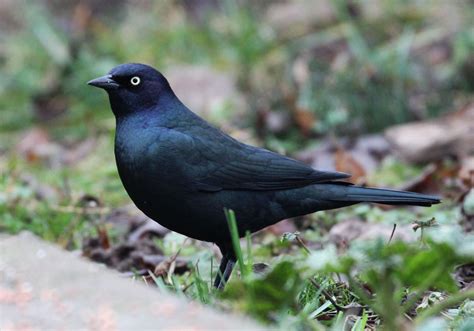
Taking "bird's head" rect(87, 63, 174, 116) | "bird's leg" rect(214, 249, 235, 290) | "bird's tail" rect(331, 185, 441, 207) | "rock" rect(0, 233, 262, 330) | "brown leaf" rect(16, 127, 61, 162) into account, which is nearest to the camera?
"rock" rect(0, 233, 262, 330)

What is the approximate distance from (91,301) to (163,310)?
0.26 m

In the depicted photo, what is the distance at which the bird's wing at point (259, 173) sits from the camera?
4.19 metres

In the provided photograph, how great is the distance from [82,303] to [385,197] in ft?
6.05

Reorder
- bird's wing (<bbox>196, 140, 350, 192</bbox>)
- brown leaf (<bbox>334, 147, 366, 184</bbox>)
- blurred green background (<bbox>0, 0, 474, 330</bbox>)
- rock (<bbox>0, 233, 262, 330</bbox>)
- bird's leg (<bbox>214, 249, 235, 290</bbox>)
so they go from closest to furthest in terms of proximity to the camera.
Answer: rock (<bbox>0, 233, 262, 330</bbox>)
bird's leg (<bbox>214, 249, 235, 290</bbox>)
bird's wing (<bbox>196, 140, 350, 192</bbox>)
blurred green background (<bbox>0, 0, 474, 330</bbox>)
brown leaf (<bbox>334, 147, 366, 184</bbox>)

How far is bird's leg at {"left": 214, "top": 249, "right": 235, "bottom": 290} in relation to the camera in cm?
385

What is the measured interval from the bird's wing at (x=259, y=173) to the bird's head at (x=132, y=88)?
43 cm

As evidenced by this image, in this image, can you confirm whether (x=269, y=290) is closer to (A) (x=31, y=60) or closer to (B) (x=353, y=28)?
(B) (x=353, y=28)

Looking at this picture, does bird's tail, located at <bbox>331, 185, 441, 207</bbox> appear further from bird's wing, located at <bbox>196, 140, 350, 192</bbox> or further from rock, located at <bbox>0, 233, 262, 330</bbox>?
rock, located at <bbox>0, 233, 262, 330</bbox>

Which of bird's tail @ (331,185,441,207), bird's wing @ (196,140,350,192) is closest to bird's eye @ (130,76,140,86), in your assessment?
bird's wing @ (196,140,350,192)

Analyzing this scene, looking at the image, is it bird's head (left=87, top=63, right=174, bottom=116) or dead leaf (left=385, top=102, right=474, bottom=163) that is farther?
dead leaf (left=385, top=102, right=474, bottom=163)

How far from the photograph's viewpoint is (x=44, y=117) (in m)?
8.38

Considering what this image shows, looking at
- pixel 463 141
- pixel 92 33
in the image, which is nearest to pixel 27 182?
pixel 463 141

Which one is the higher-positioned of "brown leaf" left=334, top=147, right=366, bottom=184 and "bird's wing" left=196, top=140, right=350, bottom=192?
"bird's wing" left=196, top=140, right=350, bottom=192

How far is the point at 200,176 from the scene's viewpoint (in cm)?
408
